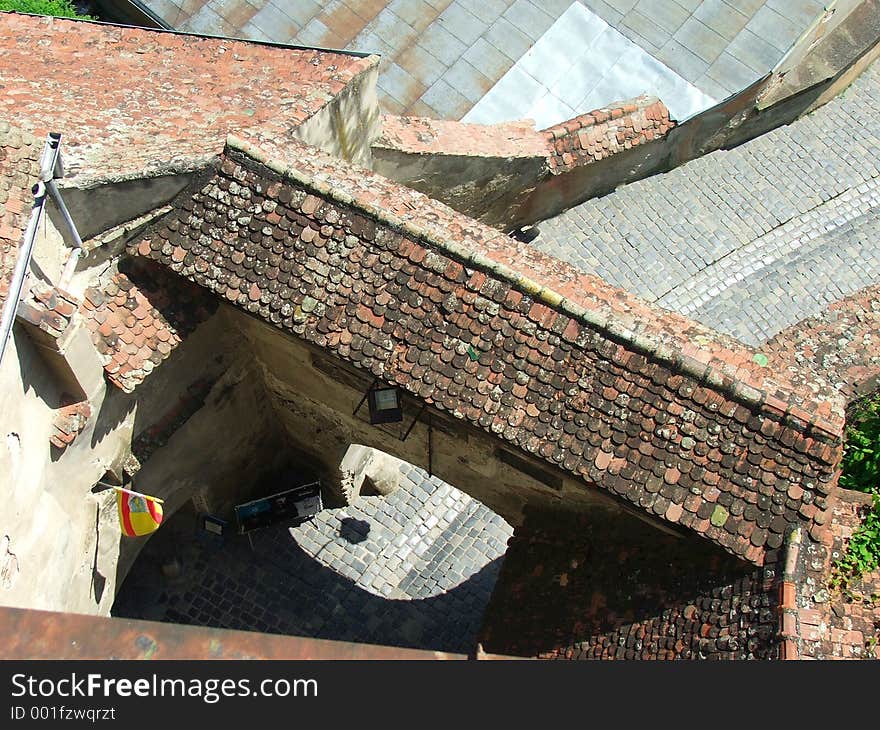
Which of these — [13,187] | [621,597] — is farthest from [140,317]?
[621,597]

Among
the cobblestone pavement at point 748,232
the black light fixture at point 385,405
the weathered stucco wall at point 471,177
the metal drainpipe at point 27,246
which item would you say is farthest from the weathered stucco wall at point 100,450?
the cobblestone pavement at point 748,232

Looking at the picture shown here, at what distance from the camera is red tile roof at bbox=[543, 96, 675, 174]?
22734 mm

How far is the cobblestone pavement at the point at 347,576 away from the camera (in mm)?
23609

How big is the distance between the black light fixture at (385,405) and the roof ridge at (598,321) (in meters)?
2.64

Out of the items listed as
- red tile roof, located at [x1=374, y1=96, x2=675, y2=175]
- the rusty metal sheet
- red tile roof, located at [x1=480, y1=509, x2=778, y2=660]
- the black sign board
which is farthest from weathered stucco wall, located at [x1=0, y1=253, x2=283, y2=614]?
the rusty metal sheet

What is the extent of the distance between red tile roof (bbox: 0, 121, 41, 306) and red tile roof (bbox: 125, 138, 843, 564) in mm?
2503

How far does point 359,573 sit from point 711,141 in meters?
14.4

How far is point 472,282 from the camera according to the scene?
49.5 feet

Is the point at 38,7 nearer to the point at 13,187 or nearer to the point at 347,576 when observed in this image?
the point at 13,187

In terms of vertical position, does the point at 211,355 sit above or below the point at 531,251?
below

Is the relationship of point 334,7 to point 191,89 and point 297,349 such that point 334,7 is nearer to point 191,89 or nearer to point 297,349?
point 191,89

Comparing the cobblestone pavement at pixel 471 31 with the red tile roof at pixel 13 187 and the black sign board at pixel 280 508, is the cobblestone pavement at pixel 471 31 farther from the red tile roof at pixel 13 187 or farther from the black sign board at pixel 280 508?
the red tile roof at pixel 13 187

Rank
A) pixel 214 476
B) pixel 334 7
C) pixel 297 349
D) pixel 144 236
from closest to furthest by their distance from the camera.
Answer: pixel 144 236
pixel 297 349
pixel 214 476
pixel 334 7

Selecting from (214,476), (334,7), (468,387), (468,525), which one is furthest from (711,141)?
(214,476)
